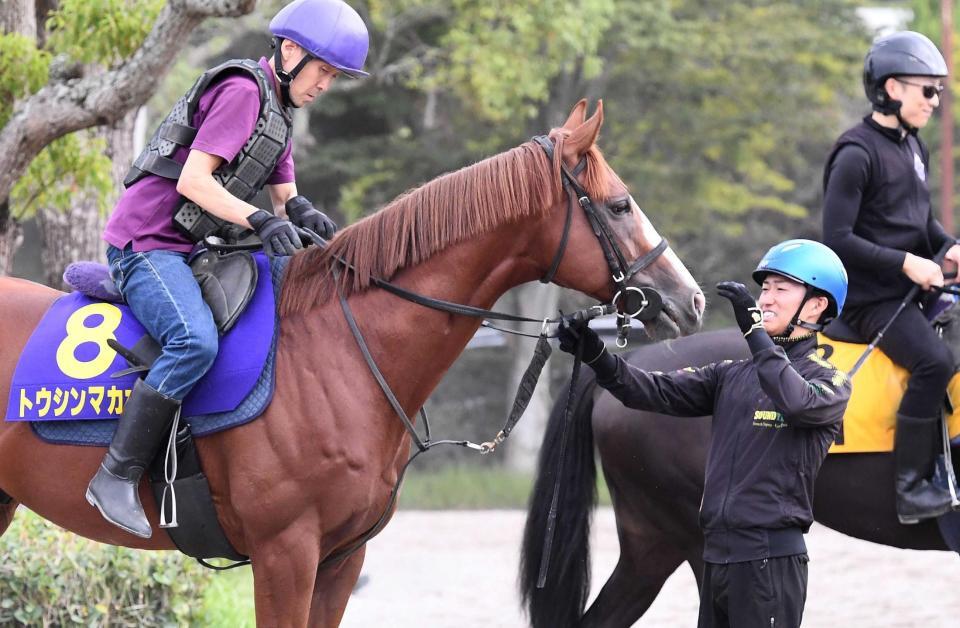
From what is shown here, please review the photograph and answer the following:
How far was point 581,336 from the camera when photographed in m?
4.27

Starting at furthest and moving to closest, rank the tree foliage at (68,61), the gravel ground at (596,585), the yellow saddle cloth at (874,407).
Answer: the gravel ground at (596,585), the tree foliage at (68,61), the yellow saddle cloth at (874,407)

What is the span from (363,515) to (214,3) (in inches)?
122

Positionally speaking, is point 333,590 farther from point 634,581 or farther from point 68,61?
point 68,61

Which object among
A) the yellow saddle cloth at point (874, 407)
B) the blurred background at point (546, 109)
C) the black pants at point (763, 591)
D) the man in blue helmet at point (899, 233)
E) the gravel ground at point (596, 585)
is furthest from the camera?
the blurred background at point (546, 109)

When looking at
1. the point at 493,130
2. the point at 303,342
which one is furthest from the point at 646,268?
the point at 493,130

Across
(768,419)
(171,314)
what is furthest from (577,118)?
(171,314)

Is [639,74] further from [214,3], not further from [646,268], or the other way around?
[646,268]

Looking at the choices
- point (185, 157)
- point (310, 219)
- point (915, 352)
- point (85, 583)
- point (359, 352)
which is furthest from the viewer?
point (85, 583)

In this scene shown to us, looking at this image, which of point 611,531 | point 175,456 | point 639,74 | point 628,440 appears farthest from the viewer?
point 639,74

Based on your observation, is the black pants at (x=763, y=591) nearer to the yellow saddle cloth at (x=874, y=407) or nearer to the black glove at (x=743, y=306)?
the black glove at (x=743, y=306)

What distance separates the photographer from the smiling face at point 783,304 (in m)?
4.16

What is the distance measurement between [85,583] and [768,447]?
3.48m

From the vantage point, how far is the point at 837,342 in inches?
232

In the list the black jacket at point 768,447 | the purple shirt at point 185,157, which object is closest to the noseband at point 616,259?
the black jacket at point 768,447
